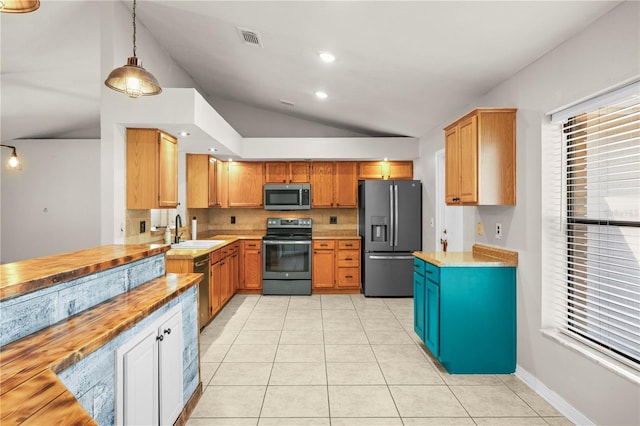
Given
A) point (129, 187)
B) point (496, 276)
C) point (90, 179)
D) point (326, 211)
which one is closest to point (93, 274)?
point (129, 187)

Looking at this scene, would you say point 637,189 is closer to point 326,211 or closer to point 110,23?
point 110,23

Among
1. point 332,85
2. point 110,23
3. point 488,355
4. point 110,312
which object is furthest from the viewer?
point 332,85

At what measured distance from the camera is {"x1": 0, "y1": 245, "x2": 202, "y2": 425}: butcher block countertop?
834 millimetres

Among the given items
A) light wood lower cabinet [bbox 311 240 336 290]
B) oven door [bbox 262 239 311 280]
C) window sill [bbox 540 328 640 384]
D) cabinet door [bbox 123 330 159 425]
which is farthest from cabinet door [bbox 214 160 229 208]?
window sill [bbox 540 328 640 384]

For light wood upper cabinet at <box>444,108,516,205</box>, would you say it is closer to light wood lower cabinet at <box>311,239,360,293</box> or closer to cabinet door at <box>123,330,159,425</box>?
cabinet door at <box>123,330,159,425</box>

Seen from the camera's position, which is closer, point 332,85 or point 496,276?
point 496,276

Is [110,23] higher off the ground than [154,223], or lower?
higher

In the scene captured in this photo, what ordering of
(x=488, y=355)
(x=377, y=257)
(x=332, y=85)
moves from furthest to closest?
(x=377, y=257) → (x=332, y=85) → (x=488, y=355)

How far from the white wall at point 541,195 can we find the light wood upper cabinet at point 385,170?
2.51 meters

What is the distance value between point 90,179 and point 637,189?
7.38m

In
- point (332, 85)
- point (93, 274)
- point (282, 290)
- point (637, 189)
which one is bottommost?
point (282, 290)

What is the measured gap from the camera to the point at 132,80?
217cm

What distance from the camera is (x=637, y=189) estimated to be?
1.91m

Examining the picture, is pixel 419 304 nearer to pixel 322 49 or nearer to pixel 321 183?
pixel 322 49
